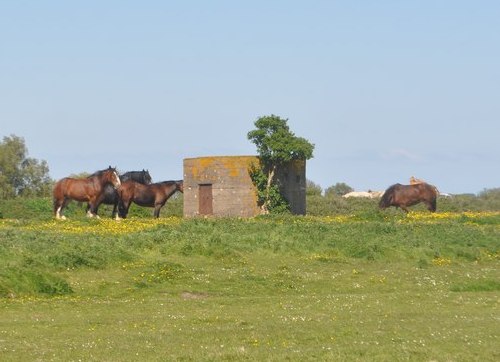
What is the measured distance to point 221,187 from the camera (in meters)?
60.3

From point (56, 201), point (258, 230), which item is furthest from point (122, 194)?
point (258, 230)

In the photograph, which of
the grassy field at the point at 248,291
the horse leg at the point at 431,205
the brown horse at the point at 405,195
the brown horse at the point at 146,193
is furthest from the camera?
the horse leg at the point at 431,205

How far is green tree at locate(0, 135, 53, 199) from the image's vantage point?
328ft

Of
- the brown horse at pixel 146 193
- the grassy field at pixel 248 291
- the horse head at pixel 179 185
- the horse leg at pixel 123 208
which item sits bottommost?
the grassy field at pixel 248 291

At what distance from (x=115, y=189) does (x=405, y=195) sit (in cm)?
1944

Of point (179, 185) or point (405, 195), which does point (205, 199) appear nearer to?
point (179, 185)

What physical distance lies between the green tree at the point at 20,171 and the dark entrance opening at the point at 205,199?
40743 millimetres

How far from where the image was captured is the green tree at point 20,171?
100125 mm

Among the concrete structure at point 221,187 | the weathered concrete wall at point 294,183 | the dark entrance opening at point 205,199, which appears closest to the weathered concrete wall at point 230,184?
the concrete structure at point 221,187

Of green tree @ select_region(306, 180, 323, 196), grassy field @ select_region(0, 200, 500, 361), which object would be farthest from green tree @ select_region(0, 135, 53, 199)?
grassy field @ select_region(0, 200, 500, 361)

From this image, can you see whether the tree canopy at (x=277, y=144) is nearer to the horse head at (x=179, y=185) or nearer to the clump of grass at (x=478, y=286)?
the horse head at (x=179, y=185)

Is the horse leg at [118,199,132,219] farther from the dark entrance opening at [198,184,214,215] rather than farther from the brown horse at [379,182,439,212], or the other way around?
the brown horse at [379,182,439,212]

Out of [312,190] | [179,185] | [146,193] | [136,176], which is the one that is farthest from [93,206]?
[312,190]

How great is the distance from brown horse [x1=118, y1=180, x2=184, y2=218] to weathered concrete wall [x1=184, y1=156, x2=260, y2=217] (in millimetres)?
1739
